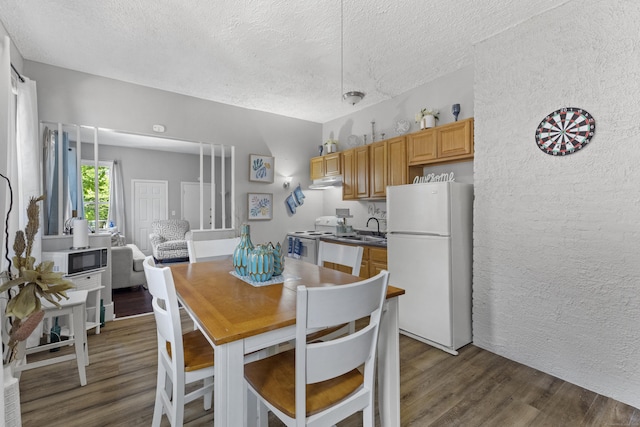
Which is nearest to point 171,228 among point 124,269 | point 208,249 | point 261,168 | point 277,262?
point 124,269

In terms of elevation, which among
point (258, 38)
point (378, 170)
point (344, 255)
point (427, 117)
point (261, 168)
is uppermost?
point (258, 38)

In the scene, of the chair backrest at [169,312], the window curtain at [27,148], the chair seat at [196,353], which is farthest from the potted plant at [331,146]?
the chair backrest at [169,312]

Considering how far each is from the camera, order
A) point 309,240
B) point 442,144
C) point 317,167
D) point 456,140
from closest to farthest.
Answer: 1. point 456,140
2. point 442,144
3. point 309,240
4. point 317,167

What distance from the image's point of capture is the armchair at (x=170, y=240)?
4.76 meters

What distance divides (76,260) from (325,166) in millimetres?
3138

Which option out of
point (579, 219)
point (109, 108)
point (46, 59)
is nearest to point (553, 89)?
point (579, 219)

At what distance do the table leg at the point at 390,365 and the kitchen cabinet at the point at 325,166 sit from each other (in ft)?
9.86

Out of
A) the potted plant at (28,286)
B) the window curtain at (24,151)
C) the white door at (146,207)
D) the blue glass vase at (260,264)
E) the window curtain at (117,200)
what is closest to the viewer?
the potted plant at (28,286)

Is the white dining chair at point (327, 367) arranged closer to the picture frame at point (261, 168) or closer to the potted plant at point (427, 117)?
the potted plant at point (427, 117)

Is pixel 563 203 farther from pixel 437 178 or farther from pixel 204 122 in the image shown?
pixel 204 122

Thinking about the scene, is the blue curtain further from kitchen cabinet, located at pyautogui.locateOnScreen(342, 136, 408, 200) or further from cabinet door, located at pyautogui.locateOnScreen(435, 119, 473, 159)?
cabinet door, located at pyautogui.locateOnScreen(435, 119, 473, 159)

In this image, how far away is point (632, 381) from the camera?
187cm

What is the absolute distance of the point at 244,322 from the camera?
3.60ft

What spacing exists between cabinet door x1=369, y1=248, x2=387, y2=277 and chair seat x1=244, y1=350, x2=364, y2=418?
1972 millimetres
